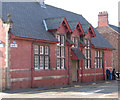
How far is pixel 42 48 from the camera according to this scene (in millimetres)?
→ 22062

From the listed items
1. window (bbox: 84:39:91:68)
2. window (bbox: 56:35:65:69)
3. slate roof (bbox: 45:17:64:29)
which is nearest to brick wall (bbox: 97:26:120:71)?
window (bbox: 84:39:91:68)

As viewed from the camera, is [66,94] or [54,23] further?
[54,23]

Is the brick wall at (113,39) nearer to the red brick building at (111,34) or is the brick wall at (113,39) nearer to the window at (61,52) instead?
the red brick building at (111,34)

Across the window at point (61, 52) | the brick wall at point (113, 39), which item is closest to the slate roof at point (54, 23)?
the window at point (61, 52)

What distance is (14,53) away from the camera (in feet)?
62.4

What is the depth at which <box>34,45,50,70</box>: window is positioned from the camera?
70.0 ft

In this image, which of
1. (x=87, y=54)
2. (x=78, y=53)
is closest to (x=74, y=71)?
(x=78, y=53)

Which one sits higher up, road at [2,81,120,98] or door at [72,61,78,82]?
door at [72,61,78,82]

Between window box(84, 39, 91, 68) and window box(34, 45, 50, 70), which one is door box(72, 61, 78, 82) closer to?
window box(84, 39, 91, 68)

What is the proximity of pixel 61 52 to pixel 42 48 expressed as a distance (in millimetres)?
3179

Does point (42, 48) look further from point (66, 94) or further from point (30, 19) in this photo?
point (66, 94)

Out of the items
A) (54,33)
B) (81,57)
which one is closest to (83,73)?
(81,57)

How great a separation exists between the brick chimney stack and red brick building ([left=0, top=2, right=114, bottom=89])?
13.3m

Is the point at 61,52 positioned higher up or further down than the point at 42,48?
further down
